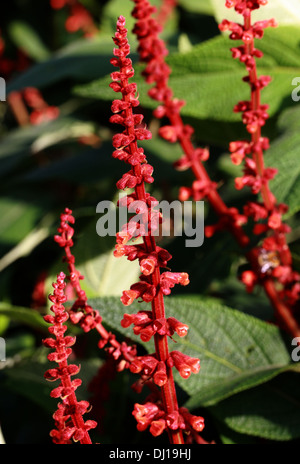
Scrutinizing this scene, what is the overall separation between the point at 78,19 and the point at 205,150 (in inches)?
72.4

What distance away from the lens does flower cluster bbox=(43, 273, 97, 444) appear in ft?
2.05

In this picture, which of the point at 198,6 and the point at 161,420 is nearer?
the point at 161,420

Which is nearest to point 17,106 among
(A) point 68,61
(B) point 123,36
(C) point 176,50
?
(A) point 68,61

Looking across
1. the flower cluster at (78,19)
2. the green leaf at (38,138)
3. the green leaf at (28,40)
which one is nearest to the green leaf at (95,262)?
the green leaf at (38,138)

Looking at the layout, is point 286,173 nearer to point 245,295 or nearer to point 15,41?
point 245,295

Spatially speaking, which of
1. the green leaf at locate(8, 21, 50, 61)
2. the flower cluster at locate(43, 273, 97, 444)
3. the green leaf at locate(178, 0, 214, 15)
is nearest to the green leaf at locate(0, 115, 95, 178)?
the green leaf at locate(178, 0, 214, 15)

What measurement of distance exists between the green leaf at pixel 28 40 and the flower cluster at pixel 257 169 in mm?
1972

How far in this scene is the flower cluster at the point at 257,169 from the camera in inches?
33.4

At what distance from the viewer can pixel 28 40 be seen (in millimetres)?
2756

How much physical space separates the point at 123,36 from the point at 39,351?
86 cm

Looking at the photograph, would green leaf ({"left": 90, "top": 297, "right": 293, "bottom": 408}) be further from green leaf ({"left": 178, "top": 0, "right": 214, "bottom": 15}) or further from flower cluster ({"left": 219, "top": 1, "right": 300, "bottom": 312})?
green leaf ({"left": 178, "top": 0, "right": 214, "bottom": 15})

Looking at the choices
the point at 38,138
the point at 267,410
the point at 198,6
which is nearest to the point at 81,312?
the point at 267,410

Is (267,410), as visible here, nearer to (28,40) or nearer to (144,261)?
(144,261)

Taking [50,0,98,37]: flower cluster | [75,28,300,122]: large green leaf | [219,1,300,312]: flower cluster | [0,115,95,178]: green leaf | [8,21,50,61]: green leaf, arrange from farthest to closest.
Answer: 1. [8,21,50,61]: green leaf
2. [50,0,98,37]: flower cluster
3. [0,115,95,178]: green leaf
4. [75,28,300,122]: large green leaf
5. [219,1,300,312]: flower cluster
